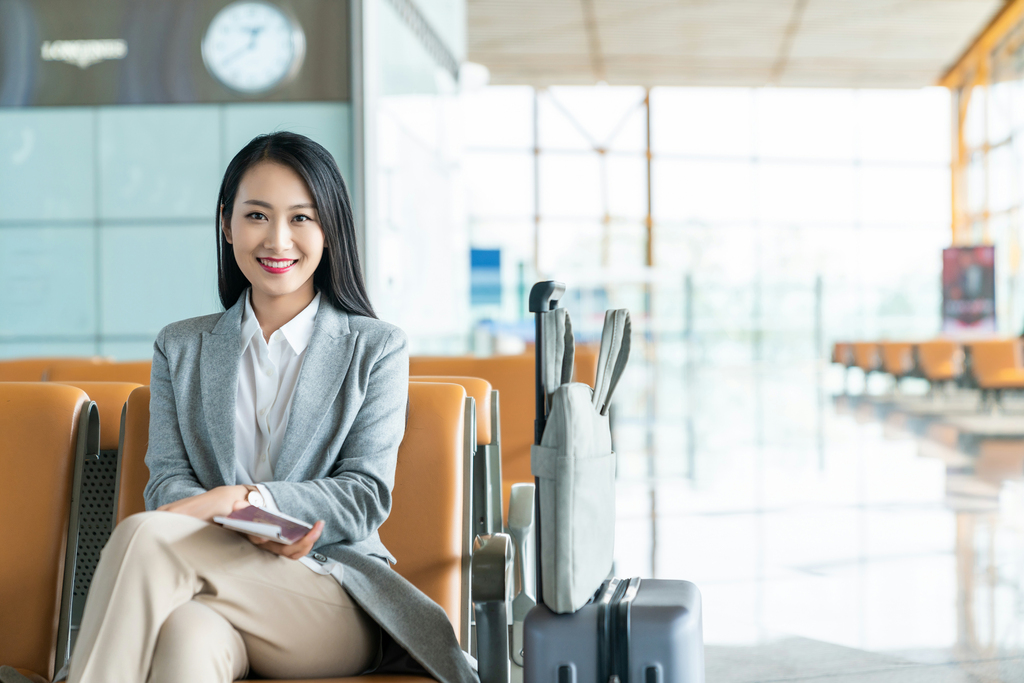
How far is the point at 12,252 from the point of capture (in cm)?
582

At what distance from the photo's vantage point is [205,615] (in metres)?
1.34

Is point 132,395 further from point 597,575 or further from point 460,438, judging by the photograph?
point 597,575

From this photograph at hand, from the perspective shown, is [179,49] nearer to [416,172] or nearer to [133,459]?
[416,172]

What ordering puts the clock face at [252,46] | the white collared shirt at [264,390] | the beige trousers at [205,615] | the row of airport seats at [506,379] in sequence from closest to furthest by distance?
the beige trousers at [205,615], the white collared shirt at [264,390], the row of airport seats at [506,379], the clock face at [252,46]

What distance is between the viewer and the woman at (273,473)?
1.30 metres

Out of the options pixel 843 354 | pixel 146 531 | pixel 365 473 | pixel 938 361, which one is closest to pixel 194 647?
pixel 146 531

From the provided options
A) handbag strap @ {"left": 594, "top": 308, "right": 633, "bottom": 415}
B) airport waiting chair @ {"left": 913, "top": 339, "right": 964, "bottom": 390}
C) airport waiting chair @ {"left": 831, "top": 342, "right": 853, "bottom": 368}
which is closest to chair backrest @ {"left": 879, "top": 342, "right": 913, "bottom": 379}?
airport waiting chair @ {"left": 913, "top": 339, "right": 964, "bottom": 390}

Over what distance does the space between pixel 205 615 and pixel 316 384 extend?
0.46 m

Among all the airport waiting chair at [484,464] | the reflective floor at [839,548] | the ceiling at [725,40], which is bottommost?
the reflective floor at [839,548]

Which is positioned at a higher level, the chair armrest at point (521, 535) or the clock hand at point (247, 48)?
the clock hand at point (247, 48)

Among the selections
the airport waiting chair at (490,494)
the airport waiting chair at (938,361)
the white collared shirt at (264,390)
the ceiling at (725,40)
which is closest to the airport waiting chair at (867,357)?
the airport waiting chair at (938,361)

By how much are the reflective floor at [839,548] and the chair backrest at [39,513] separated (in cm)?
182

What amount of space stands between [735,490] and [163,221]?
3.93 metres

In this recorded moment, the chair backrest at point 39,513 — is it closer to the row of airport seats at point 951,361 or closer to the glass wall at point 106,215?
the glass wall at point 106,215
